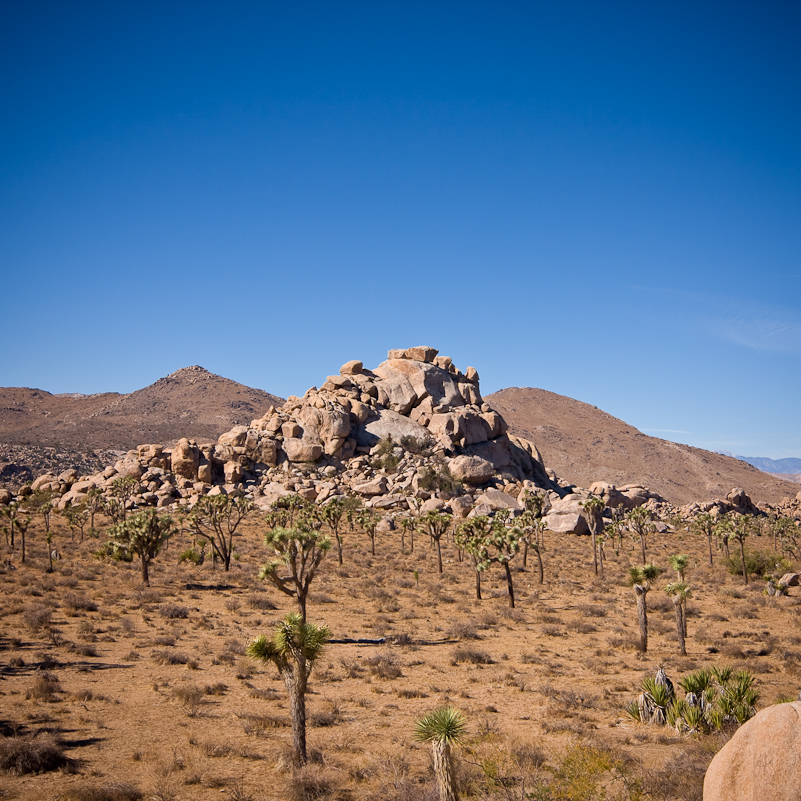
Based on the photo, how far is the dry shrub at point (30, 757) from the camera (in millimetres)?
11438

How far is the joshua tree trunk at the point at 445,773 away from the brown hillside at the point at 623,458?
129 metres

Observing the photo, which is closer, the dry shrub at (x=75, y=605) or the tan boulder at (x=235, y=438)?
the dry shrub at (x=75, y=605)

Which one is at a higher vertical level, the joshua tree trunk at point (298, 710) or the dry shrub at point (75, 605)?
the joshua tree trunk at point (298, 710)

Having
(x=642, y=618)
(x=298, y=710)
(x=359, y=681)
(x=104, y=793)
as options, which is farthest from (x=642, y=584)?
(x=104, y=793)

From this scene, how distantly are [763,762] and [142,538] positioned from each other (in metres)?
33.9

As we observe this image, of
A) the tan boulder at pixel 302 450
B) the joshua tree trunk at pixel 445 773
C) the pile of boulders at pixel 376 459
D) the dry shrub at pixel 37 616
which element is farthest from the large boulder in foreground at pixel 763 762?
the tan boulder at pixel 302 450

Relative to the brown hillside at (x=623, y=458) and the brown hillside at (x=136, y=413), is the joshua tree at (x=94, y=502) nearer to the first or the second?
the brown hillside at (x=136, y=413)

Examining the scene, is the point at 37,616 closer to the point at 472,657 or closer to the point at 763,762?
the point at 472,657

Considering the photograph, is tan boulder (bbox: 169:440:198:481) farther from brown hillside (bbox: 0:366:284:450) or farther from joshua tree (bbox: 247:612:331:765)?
joshua tree (bbox: 247:612:331:765)

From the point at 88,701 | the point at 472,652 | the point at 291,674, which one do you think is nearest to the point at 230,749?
→ the point at 291,674

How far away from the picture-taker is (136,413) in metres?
142

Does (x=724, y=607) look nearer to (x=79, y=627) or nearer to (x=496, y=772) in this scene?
(x=496, y=772)

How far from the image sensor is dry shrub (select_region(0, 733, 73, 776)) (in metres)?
11.4

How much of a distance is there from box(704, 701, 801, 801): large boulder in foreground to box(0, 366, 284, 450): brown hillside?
370 feet
